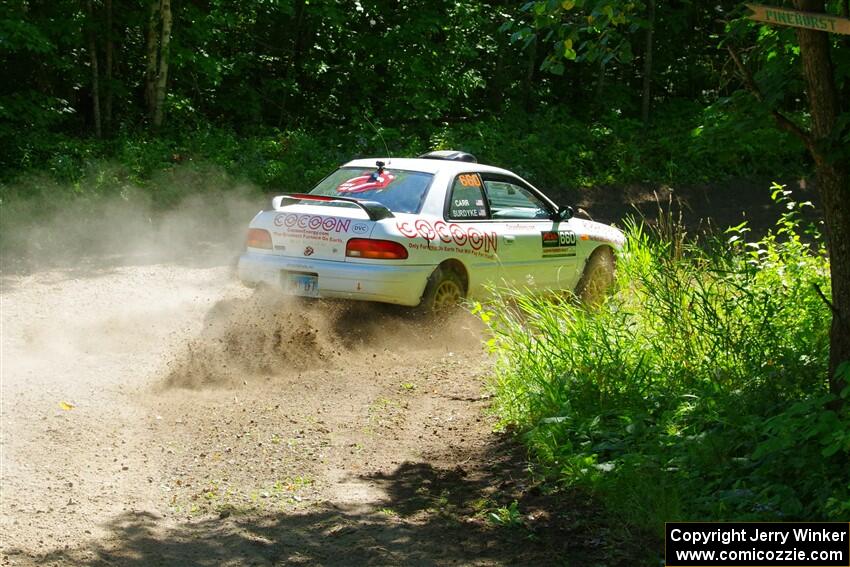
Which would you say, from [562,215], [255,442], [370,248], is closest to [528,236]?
[562,215]

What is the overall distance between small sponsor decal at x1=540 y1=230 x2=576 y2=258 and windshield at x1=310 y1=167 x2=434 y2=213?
5.10 ft

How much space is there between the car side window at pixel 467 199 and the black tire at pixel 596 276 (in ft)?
5.50

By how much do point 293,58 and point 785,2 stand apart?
1704 centimetres

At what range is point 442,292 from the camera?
1008cm

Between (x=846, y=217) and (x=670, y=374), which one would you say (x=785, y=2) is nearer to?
(x=846, y=217)

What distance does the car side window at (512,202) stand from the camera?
1088 cm

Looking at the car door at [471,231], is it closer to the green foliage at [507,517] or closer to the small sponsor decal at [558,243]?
the small sponsor decal at [558,243]

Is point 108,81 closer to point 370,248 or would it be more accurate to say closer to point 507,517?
point 370,248

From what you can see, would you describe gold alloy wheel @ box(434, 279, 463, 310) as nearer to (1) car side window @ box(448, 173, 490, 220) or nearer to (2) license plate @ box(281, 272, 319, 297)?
(1) car side window @ box(448, 173, 490, 220)

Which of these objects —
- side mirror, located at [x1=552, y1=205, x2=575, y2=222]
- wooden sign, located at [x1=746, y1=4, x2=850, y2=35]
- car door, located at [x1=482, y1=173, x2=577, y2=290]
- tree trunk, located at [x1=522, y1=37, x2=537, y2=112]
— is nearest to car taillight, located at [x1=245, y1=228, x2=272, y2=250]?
car door, located at [x1=482, y1=173, x2=577, y2=290]

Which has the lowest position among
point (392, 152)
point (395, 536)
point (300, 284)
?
point (395, 536)

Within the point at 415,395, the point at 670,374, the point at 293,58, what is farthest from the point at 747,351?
the point at 293,58

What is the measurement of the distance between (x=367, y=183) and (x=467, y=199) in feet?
3.34

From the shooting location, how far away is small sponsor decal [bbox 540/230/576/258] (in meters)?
11.1
